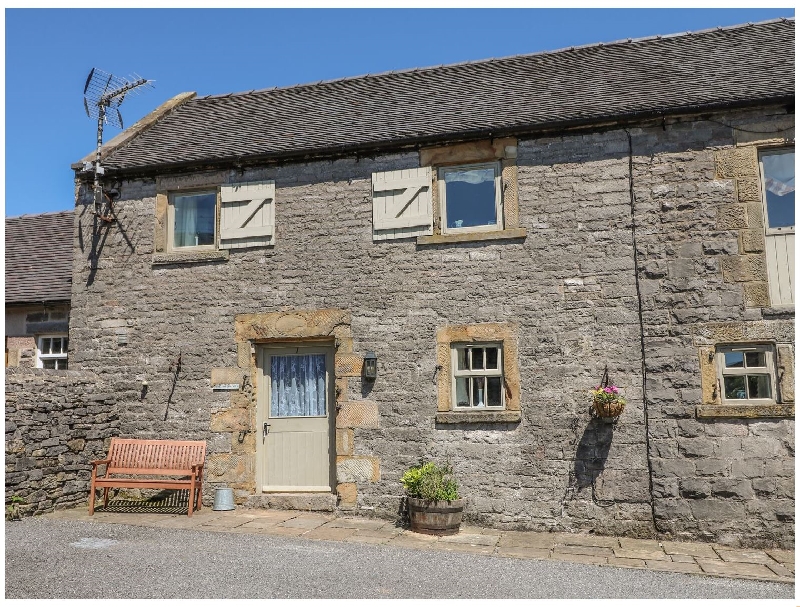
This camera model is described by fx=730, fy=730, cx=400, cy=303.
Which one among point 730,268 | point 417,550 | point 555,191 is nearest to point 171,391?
point 417,550

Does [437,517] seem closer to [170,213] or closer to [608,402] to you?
[608,402]

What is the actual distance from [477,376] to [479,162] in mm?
2643

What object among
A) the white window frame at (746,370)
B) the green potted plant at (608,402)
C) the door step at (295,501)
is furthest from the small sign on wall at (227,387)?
the white window frame at (746,370)

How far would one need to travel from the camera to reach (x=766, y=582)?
20.2ft

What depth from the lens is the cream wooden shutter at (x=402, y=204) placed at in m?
9.02

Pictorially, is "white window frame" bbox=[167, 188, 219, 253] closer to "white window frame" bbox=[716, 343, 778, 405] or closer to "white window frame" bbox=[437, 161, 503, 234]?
"white window frame" bbox=[437, 161, 503, 234]

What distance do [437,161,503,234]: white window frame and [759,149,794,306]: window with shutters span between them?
2.92 metres

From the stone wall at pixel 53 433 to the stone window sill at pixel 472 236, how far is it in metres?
4.68

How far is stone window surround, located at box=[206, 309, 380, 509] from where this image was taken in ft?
28.9

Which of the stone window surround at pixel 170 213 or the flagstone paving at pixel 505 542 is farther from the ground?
the stone window surround at pixel 170 213

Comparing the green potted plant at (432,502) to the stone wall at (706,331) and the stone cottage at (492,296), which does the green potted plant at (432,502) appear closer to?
the stone cottage at (492,296)

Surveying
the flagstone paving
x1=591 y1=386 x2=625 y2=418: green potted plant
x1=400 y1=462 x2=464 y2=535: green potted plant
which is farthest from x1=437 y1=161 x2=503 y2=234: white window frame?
the flagstone paving

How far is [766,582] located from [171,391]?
7039mm

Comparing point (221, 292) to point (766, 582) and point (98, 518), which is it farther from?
point (766, 582)
